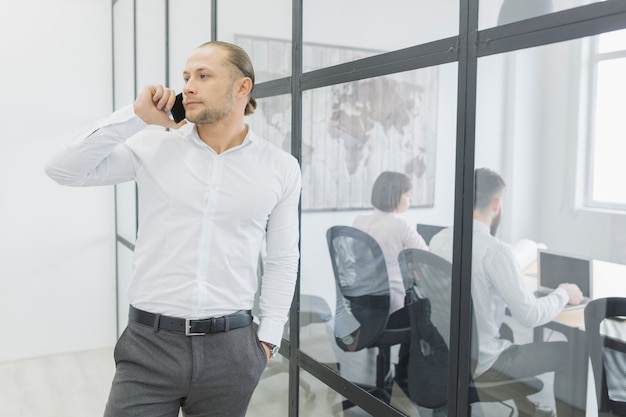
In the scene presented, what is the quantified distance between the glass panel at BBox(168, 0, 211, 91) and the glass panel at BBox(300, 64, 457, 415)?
110cm

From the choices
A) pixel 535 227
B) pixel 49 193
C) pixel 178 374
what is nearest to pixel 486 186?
pixel 535 227

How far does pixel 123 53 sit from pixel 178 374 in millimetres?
3355

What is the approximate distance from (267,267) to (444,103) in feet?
2.36

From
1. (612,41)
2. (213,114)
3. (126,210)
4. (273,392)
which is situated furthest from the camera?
(126,210)

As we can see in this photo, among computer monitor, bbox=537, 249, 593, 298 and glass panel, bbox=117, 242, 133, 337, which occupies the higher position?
computer monitor, bbox=537, 249, 593, 298

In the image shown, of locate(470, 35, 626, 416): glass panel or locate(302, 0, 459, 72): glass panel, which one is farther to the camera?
locate(302, 0, 459, 72): glass panel

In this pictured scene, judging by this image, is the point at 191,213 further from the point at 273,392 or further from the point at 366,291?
the point at 273,392

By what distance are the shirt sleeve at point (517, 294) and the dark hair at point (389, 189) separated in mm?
369

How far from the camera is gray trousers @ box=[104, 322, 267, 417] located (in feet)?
5.24

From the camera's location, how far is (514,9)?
129 centimetres

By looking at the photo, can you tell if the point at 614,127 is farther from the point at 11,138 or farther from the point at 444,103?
the point at 11,138

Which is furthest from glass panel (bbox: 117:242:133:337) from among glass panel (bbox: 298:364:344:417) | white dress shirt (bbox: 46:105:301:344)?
white dress shirt (bbox: 46:105:301:344)

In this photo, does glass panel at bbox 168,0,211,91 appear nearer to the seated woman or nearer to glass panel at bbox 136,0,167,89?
glass panel at bbox 136,0,167,89

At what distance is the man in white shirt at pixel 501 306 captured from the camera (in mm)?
1262
